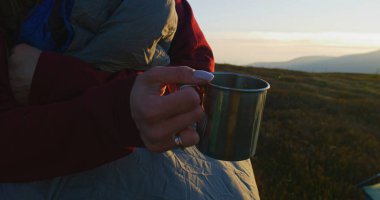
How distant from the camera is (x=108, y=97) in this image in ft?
4.81

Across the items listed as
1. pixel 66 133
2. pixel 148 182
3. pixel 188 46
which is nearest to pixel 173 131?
pixel 66 133

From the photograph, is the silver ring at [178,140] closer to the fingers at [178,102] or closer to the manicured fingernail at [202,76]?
the fingers at [178,102]

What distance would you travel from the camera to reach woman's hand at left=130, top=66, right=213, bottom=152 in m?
1.33

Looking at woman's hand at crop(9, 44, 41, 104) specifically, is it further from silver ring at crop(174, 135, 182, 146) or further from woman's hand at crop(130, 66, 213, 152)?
silver ring at crop(174, 135, 182, 146)

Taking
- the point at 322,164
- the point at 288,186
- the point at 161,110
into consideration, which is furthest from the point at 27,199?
the point at 322,164

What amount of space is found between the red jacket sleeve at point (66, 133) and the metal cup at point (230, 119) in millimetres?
335

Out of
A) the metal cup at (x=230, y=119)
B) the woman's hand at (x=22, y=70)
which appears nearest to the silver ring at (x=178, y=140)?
the metal cup at (x=230, y=119)

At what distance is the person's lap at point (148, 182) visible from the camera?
6.49ft

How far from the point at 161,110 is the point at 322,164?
17.2 ft

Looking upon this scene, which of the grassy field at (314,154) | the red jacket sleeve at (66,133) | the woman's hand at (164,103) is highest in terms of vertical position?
the woman's hand at (164,103)

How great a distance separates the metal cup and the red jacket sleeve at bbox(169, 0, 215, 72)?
105 cm

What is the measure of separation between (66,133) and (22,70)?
542 mm

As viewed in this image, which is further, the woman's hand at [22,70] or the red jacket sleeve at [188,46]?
the red jacket sleeve at [188,46]

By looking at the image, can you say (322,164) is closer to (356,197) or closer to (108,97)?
(356,197)
